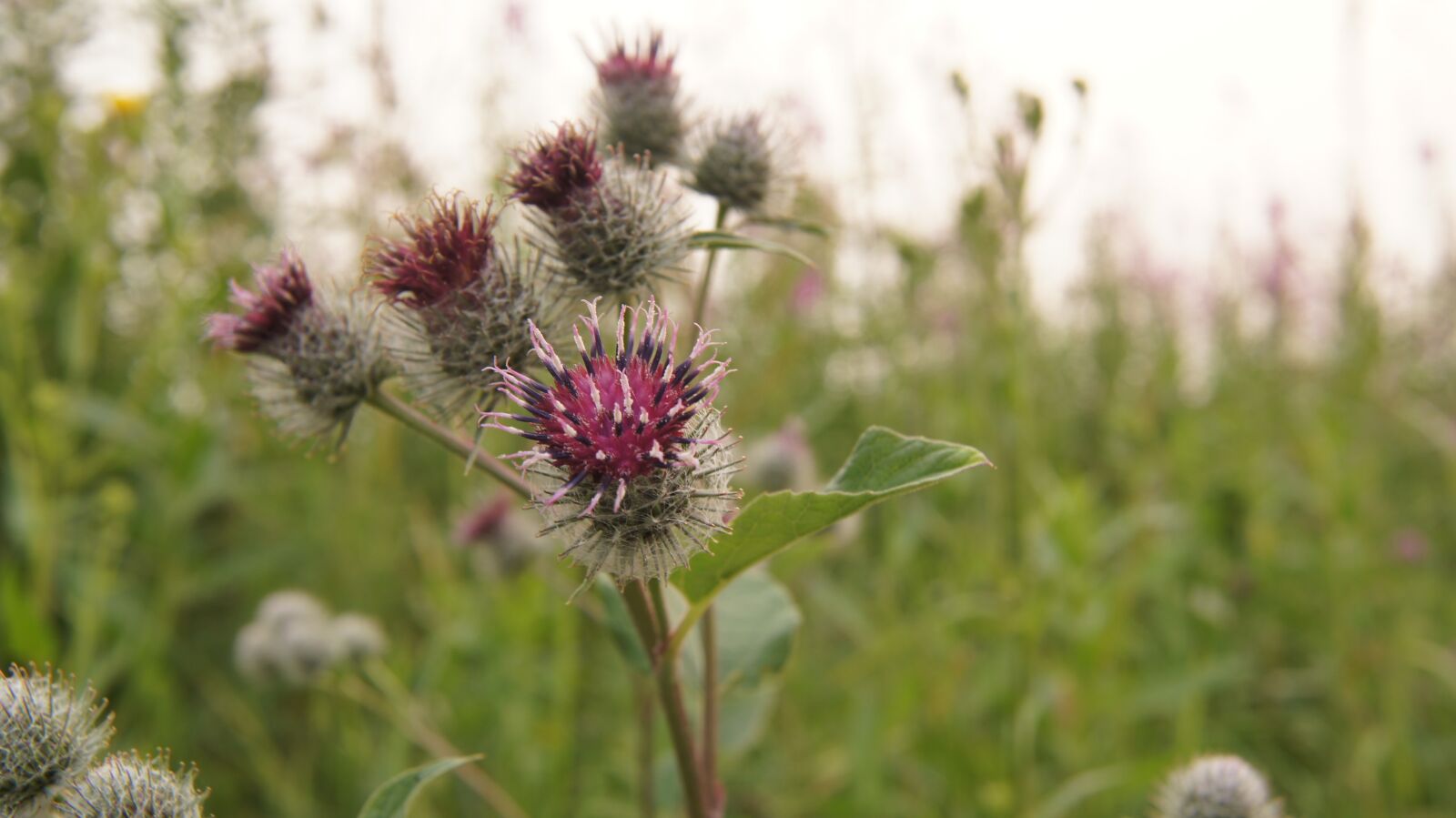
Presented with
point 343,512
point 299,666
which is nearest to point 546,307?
point 299,666

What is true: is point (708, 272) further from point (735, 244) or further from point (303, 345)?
point (303, 345)

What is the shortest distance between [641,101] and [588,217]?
1.86ft

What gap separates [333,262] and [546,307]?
11.2 feet

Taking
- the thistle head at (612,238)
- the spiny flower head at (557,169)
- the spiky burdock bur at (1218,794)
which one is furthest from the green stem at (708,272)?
the spiky burdock bur at (1218,794)

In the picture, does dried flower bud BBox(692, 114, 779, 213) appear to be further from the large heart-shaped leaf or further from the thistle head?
the large heart-shaped leaf

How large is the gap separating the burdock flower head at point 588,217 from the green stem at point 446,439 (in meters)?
0.32

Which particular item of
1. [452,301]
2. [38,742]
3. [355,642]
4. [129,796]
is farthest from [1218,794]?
[355,642]

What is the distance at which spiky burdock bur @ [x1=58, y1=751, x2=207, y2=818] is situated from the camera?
1258 mm

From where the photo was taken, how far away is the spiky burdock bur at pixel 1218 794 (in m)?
1.84

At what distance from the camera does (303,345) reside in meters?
1.71

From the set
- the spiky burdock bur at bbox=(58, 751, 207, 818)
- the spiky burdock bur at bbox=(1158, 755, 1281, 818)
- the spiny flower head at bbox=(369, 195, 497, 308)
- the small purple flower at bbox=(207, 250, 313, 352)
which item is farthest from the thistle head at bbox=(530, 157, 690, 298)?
the spiky burdock bur at bbox=(1158, 755, 1281, 818)

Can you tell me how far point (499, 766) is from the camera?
3.42 m

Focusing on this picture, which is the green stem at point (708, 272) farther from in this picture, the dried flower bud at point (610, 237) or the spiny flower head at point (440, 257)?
the spiny flower head at point (440, 257)

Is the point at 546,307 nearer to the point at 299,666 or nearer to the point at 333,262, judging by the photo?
the point at 299,666
